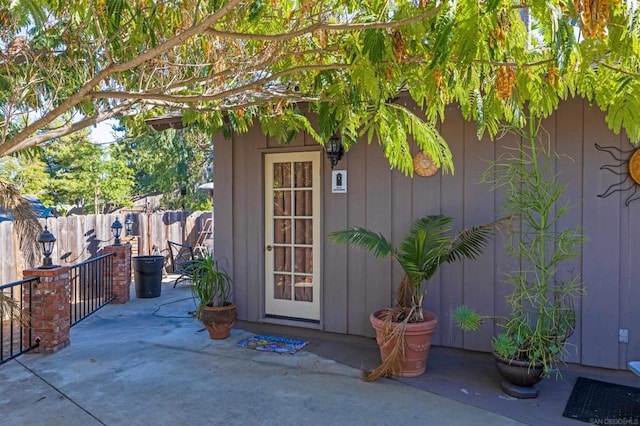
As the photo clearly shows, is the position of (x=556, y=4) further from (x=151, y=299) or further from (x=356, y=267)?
(x=151, y=299)

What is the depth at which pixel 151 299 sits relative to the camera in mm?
7832

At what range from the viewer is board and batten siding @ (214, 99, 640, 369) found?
13.3 ft

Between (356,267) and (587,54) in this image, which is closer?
(587,54)

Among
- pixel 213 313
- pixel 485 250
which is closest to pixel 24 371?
pixel 213 313

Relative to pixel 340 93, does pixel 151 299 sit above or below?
A: below

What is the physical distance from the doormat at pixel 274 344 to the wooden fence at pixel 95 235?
3955 mm

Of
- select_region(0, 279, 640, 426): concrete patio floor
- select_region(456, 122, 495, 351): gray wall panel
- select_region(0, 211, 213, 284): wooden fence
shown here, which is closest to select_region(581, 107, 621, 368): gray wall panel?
select_region(0, 279, 640, 426): concrete patio floor

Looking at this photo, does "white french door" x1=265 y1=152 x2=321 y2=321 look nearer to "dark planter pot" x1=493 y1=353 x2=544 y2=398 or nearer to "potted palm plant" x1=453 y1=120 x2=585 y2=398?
"potted palm plant" x1=453 y1=120 x2=585 y2=398

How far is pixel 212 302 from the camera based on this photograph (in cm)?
533

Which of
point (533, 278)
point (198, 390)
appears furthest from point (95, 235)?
point (533, 278)

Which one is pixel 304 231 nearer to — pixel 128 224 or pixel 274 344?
pixel 274 344

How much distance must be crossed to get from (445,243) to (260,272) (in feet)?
8.05

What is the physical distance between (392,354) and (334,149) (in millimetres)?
2236

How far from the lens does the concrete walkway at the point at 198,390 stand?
3.33 m
